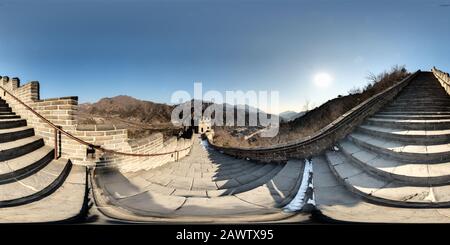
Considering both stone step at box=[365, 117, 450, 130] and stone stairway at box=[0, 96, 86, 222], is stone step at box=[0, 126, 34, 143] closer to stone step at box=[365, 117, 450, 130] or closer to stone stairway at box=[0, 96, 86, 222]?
stone stairway at box=[0, 96, 86, 222]

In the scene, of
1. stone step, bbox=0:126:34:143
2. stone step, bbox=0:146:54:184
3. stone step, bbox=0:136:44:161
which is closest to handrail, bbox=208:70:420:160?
stone step, bbox=0:146:54:184

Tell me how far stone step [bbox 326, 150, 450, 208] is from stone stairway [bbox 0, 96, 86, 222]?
2261mm

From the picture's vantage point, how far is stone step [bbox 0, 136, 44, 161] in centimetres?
174

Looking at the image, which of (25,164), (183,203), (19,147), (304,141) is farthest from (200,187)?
(304,141)

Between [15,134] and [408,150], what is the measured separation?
4.14 meters

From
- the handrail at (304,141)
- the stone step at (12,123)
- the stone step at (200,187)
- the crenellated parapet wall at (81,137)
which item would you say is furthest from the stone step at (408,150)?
the stone step at (12,123)

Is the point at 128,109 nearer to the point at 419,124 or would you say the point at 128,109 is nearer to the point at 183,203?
the point at 183,203

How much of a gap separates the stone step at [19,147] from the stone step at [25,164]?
0.05 metres

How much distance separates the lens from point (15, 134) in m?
2.09

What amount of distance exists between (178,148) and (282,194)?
895 mm

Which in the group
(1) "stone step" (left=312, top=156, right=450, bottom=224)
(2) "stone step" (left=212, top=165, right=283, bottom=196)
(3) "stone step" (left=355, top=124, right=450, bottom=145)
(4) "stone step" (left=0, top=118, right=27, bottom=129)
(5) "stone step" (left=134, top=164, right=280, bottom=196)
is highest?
(4) "stone step" (left=0, top=118, right=27, bottom=129)
